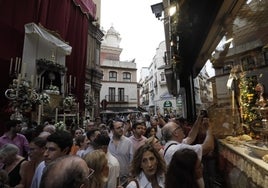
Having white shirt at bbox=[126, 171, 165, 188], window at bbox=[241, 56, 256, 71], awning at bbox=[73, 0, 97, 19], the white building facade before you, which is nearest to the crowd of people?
white shirt at bbox=[126, 171, 165, 188]

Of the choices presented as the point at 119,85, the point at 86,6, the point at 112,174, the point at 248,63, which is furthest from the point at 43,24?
the point at 119,85

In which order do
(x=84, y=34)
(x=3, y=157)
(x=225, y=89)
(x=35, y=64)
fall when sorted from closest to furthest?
(x=3, y=157), (x=225, y=89), (x=35, y=64), (x=84, y=34)

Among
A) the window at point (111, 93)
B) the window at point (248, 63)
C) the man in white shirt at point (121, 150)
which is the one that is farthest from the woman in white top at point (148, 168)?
the window at point (111, 93)

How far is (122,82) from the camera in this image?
33625mm

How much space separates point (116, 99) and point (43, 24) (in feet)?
81.4

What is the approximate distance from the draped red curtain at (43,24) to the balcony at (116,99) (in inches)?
798

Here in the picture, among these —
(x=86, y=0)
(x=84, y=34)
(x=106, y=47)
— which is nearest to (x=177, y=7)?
(x=84, y=34)

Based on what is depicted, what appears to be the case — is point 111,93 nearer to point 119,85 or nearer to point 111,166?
point 119,85

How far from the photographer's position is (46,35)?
25.8ft

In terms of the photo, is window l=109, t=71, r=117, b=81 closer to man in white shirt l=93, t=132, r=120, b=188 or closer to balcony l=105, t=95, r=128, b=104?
balcony l=105, t=95, r=128, b=104

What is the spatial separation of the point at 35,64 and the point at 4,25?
1.74m

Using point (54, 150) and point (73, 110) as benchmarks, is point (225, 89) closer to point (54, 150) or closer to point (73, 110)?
point (54, 150)

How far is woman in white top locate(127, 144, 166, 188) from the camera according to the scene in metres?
1.81

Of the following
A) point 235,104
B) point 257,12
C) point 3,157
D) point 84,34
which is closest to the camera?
point 3,157
